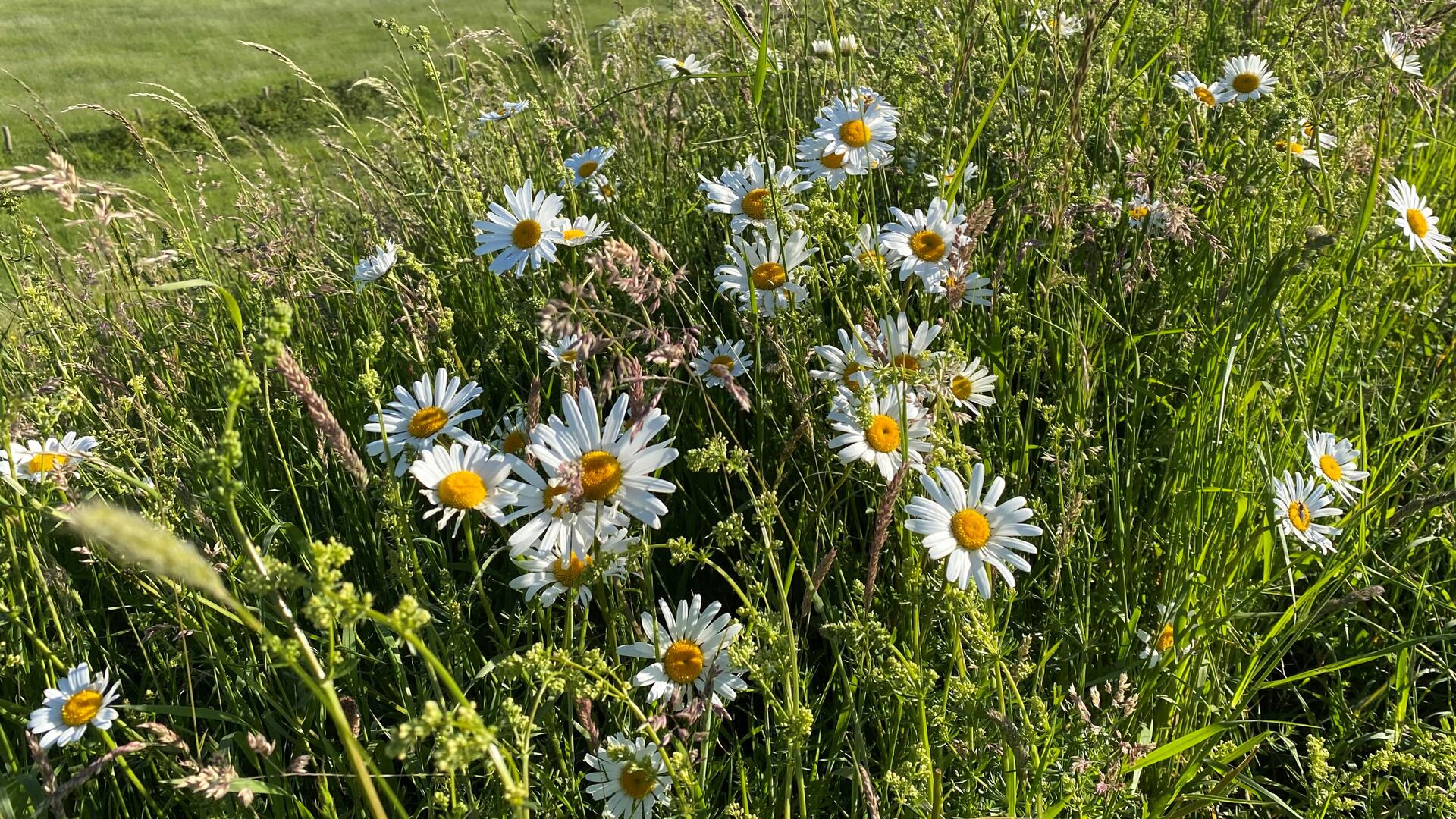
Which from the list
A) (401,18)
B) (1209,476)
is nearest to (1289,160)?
(1209,476)

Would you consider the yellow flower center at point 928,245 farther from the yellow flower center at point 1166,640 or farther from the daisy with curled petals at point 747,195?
the yellow flower center at point 1166,640

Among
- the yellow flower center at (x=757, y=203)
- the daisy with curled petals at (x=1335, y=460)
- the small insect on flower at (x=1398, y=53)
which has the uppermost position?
the small insect on flower at (x=1398, y=53)

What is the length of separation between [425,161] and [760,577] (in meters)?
2.09

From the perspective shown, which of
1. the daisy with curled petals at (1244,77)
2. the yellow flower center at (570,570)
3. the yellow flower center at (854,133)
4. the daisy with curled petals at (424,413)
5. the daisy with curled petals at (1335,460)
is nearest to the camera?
the yellow flower center at (570,570)

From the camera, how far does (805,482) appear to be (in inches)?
62.1

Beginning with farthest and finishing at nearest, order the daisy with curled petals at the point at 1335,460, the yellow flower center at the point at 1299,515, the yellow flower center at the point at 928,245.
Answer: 1. the yellow flower center at the point at 928,245
2. the daisy with curled petals at the point at 1335,460
3. the yellow flower center at the point at 1299,515

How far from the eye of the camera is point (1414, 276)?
2.47 meters

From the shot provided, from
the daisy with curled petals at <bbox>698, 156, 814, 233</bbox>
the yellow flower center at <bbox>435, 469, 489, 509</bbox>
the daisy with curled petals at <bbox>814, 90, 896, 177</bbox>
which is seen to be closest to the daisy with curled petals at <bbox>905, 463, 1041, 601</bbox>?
the yellow flower center at <bbox>435, 469, 489, 509</bbox>

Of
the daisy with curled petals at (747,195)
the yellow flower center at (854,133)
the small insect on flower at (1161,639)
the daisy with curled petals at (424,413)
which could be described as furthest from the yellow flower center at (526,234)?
the small insect on flower at (1161,639)

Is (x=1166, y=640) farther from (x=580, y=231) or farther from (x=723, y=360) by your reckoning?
(x=580, y=231)

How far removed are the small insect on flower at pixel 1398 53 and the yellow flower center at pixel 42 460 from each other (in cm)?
302

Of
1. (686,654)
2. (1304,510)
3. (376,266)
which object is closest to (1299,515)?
(1304,510)

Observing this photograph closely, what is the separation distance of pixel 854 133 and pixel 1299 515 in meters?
1.24

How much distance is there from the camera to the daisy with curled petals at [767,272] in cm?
179
